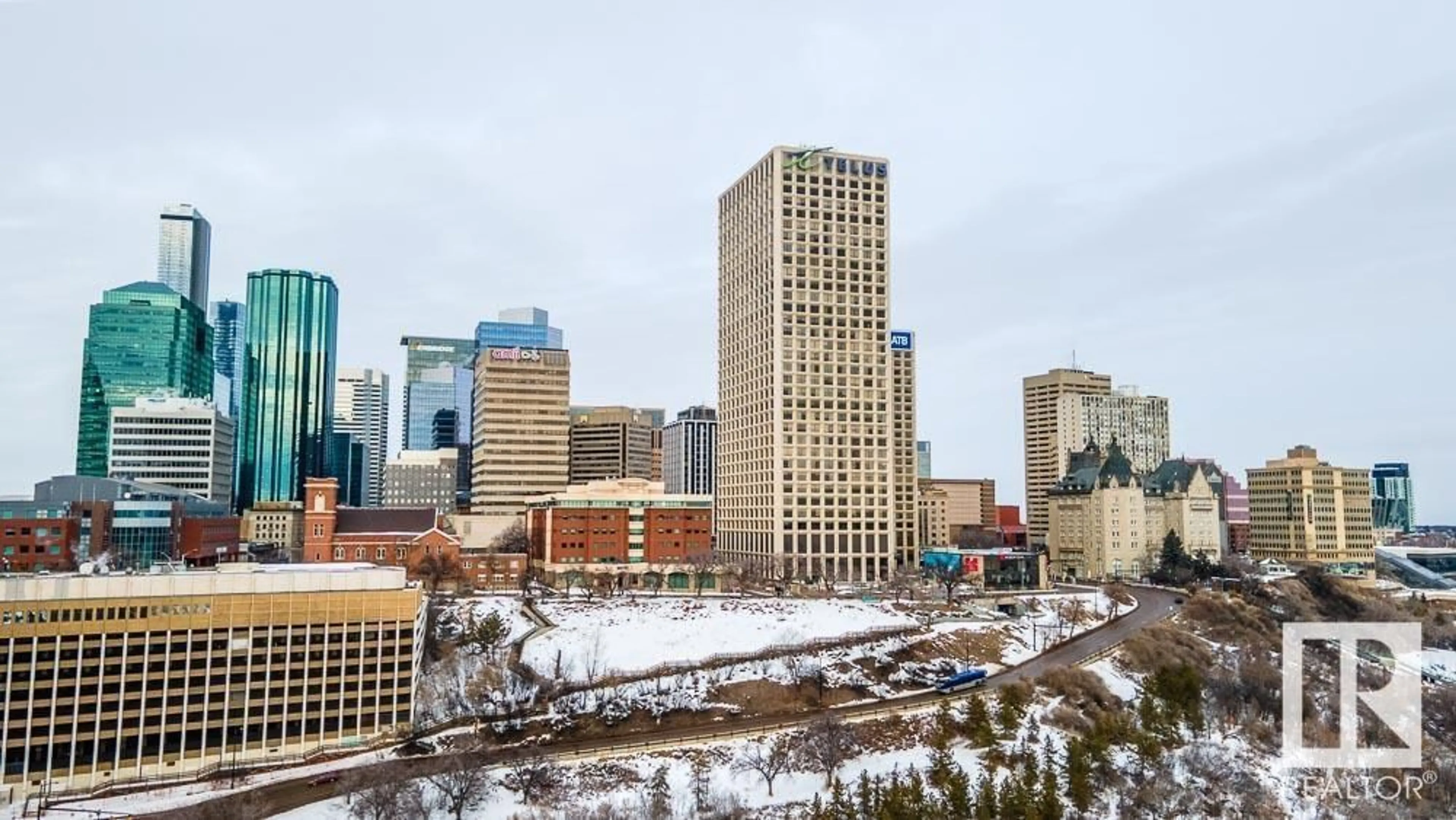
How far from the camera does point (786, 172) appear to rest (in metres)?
180

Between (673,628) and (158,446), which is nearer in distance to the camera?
(673,628)

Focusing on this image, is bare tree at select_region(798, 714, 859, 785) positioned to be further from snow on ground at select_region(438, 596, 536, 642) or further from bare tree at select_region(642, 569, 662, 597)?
bare tree at select_region(642, 569, 662, 597)

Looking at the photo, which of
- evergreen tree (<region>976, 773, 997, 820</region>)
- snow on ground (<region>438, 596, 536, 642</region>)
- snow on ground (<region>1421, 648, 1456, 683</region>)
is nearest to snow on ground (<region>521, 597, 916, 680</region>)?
snow on ground (<region>438, 596, 536, 642</region>)

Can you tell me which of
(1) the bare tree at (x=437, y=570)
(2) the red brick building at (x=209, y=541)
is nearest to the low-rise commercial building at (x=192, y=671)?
(1) the bare tree at (x=437, y=570)

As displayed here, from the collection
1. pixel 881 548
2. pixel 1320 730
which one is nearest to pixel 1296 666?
pixel 1320 730

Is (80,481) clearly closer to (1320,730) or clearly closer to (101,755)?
(101,755)

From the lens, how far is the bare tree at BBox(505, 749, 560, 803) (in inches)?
2603

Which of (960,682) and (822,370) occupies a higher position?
(822,370)

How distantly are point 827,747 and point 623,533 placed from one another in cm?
8753

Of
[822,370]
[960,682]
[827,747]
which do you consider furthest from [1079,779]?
[822,370]

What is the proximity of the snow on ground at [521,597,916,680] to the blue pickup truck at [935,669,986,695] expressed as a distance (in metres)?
16.1

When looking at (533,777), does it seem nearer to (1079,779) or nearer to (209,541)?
(1079,779)

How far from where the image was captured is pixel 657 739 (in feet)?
251

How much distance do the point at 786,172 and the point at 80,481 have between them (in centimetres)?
12756
